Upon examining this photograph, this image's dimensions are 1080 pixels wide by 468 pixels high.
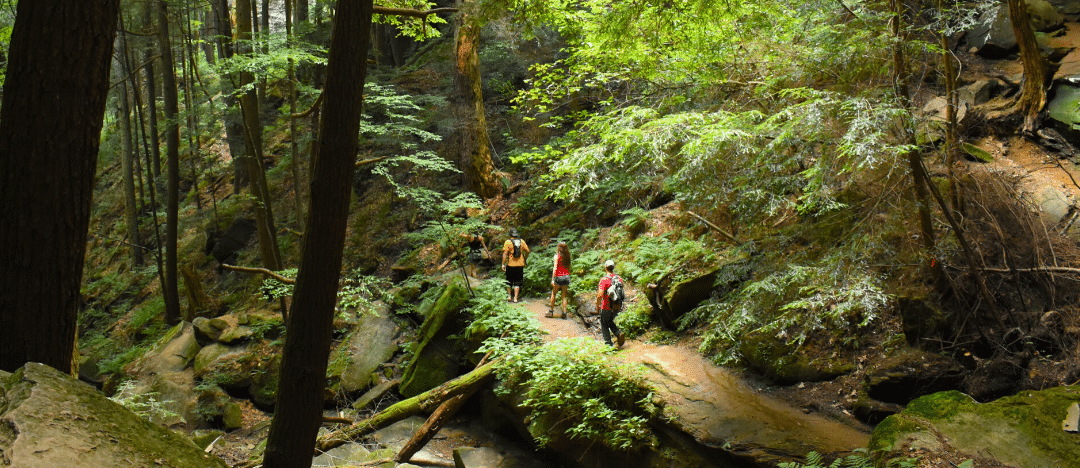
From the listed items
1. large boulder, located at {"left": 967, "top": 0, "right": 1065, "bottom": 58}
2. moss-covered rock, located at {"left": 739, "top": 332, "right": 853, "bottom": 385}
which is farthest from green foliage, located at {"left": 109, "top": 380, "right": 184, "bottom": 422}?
large boulder, located at {"left": 967, "top": 0, "right": 1065, "bottom": 58}

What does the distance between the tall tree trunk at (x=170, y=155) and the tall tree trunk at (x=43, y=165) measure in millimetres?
10289

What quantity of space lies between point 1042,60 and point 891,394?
5.88 m

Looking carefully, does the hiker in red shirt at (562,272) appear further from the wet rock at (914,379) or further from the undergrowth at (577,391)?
the wet rock at (914,379)

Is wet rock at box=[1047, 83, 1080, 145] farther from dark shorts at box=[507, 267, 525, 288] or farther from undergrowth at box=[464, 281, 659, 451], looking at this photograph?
dark shorts at box=[507, 267, 525, 288]

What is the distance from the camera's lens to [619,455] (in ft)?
20.5

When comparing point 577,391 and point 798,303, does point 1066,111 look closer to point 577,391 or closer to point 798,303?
point 798,303

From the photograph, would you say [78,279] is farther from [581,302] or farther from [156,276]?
[156,276]

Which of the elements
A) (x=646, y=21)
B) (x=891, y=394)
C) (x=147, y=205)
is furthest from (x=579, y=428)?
(x=147, y=205)

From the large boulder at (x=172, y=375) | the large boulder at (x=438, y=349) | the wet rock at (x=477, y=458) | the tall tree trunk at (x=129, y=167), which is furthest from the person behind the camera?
the tall tree trunk at (x=129, y=167)

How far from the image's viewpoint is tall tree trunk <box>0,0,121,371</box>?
123 inches

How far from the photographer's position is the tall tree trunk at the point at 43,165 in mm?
3123

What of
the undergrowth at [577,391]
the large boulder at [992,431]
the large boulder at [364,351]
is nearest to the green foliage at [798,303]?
the large boulder at [992,431]

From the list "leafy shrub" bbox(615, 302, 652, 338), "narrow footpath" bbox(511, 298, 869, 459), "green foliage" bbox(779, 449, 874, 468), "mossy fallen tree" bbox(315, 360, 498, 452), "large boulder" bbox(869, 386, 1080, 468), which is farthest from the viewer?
"leafy shrub" bbox(615, 302, 652, 338)

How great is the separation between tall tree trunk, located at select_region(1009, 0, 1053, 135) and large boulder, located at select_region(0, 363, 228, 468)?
10.5 meters
